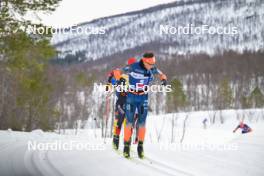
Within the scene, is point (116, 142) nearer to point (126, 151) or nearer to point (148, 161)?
point (126, 151)

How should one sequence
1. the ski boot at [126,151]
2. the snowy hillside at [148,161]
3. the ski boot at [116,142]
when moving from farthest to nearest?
the ski boot at [116,142], the ski boot at [126,151], the snowy hillside at [148,161]

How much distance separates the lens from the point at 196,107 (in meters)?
91.1

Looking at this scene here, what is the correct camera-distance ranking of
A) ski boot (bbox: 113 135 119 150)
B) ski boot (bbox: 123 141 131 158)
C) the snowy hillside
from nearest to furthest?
the snowy hillside
ski boot (bbox: 123 141 131 158)
ski boot (bbox: 113 135 119 150)

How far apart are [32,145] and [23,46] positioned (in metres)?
7.77

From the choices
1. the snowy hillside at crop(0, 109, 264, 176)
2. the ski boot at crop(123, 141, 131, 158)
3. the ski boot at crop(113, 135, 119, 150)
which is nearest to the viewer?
the snowy hillside at crop(0, 109, 264, 176)

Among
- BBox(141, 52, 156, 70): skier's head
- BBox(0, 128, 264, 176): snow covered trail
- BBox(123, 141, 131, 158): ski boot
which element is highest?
BBox(141, 52, 156, 70): skier's head

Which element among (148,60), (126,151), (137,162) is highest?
(148,60)

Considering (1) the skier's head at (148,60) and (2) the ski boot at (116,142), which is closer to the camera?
(1) the skier's head at (148,60)

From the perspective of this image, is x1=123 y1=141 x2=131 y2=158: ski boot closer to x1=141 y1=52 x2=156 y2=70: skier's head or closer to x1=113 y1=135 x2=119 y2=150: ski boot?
x1=113 y1=135 x2=119 y2=150: ski boot

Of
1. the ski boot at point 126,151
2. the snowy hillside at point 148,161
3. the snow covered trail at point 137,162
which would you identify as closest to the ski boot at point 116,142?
the snowy hillside at point 148,161

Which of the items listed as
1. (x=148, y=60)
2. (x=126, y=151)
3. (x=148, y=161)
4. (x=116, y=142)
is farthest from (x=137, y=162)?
(x=116, y=142)

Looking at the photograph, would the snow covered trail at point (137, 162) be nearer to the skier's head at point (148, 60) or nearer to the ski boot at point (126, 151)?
the ski boot at point (126, 151)

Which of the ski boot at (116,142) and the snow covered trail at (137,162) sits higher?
the ski boot at (116,142)

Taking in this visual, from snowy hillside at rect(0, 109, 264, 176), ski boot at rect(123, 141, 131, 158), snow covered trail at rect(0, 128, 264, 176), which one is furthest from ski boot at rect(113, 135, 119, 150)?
ski boot at rect(123, 141, 131, 158)
